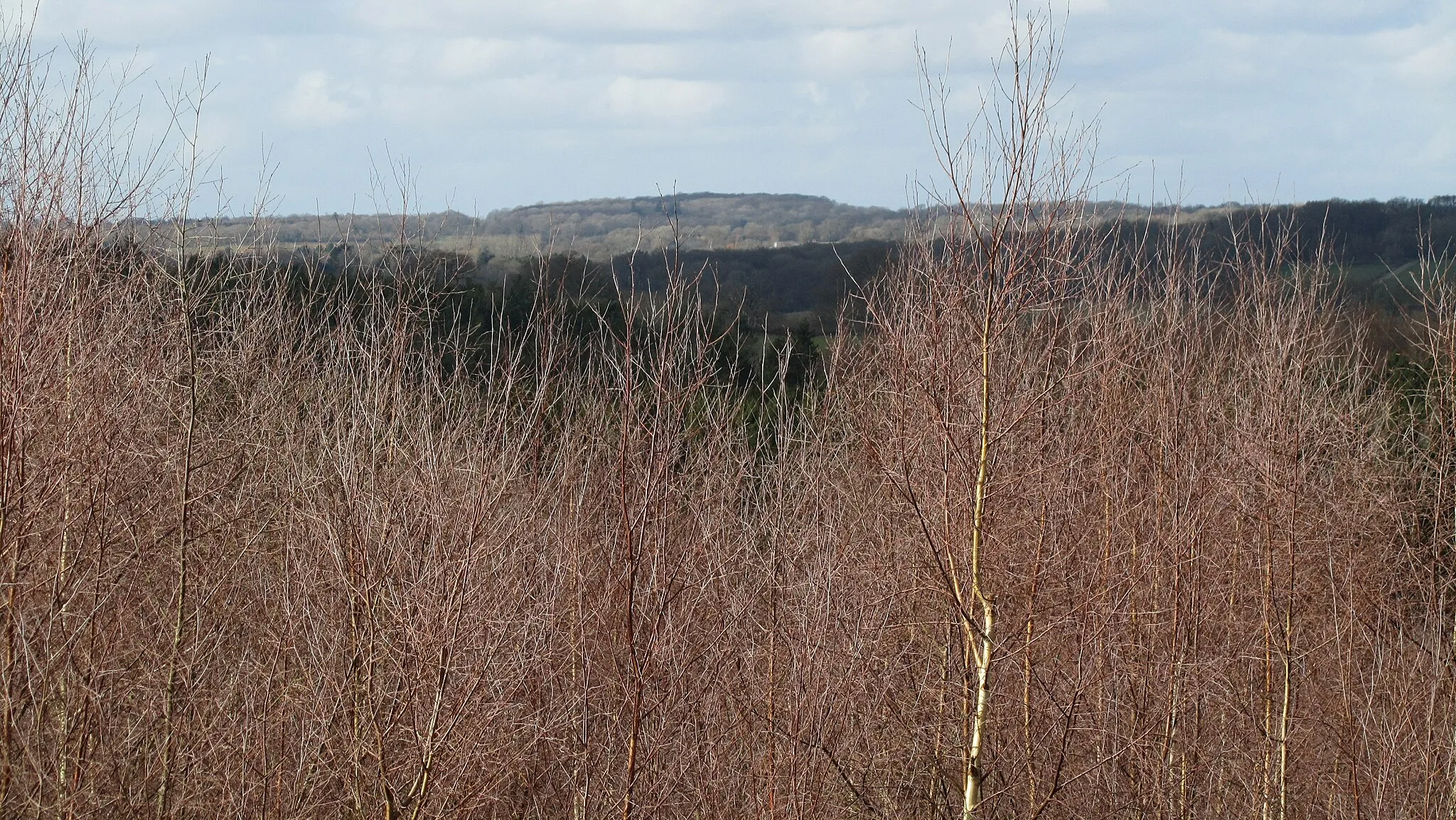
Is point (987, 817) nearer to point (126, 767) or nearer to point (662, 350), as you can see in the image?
point (662, 350)

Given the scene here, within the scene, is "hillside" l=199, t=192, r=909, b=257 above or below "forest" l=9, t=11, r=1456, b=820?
above

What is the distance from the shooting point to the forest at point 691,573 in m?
7.12

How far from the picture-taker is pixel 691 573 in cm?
909

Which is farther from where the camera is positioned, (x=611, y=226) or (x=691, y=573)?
(x=611, y=226)

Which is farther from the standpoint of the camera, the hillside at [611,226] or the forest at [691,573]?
the hillside at [611,226]

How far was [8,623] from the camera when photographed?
297 inches

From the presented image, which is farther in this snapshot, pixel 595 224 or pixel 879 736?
pixel 595 224

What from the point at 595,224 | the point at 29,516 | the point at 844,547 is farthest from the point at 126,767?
the point at 595,224

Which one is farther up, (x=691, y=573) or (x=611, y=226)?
(x=611, y=226)

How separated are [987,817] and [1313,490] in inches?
252

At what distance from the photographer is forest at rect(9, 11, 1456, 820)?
7125mm

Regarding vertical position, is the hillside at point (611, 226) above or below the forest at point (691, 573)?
above

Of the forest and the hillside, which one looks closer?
the forest

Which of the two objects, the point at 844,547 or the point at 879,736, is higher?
the point at 844,547
